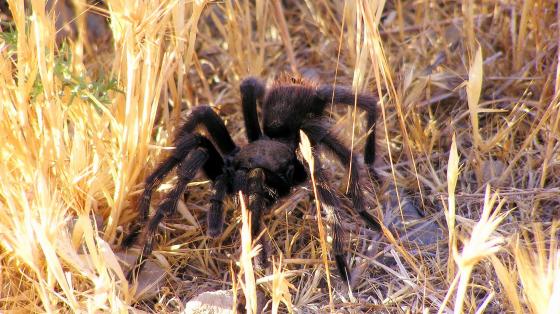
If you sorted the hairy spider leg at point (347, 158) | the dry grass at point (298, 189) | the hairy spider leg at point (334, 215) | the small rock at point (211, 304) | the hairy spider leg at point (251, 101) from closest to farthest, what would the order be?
the dry grass at point (298, 189) → the small rock at point (211, 304) → the hairy spider leg at point (334, 215) → the hairy spider leg at point (347, 158) → the hairy spider leg at point (251, 101)

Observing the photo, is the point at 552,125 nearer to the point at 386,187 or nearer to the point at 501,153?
the point at 501,153

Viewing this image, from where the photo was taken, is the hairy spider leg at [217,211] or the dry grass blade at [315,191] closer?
the dry grass blade at [315,191]

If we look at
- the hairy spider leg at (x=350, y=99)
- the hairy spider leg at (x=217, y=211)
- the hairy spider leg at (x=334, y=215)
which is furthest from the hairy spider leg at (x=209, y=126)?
the hairy spider leg at (x=334, y=215)

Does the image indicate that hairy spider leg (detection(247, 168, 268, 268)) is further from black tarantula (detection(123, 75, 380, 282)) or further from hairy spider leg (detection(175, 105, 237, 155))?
hairy spider leg (detection(175, 105, 237, 155))

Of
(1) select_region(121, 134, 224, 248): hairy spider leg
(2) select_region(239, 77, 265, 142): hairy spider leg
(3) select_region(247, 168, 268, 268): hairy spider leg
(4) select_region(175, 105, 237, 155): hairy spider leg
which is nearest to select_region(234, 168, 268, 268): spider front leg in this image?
(3) select_region(247, 168, 268, 268): hairy spider leg

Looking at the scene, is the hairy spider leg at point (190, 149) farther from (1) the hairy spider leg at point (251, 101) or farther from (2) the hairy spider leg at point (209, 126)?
(1) the hairy spider leg at point (251, 101)

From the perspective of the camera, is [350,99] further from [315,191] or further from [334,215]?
[315,191]
